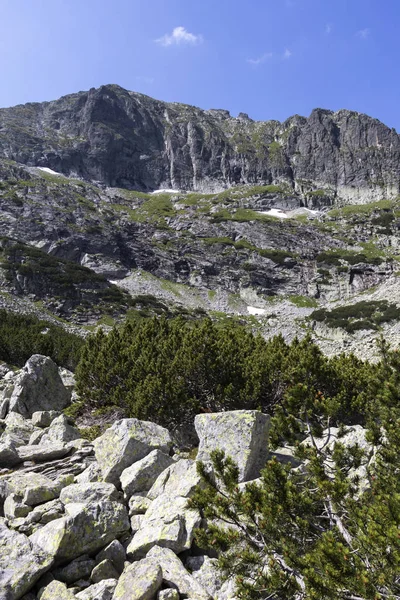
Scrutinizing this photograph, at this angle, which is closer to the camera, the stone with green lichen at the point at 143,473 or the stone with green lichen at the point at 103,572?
the stone with green lichen at the point at 103,572

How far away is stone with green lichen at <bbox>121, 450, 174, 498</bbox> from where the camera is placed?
777 cm

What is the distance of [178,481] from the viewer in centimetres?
728

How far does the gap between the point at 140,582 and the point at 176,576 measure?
575 millimetres

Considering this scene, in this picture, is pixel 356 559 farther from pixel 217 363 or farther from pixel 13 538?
pixel 217 363

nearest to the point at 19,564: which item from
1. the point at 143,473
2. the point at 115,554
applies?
the point at 115,554

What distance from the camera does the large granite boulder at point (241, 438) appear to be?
760cm

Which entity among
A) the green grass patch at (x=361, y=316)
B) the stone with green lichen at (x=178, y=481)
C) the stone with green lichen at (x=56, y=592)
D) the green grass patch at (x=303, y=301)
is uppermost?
the stone with green lichen at (x=178, y=481)

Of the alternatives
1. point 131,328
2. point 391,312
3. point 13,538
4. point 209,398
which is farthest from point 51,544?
point 391,312

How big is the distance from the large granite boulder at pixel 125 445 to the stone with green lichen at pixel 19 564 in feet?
8.39

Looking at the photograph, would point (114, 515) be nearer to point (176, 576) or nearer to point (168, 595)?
point (176, 576)

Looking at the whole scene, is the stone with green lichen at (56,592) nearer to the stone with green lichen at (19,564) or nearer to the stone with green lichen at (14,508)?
the stone with green lichen at (19,564)

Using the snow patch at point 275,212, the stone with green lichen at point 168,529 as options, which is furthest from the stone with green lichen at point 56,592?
the snow patch at point 275,212

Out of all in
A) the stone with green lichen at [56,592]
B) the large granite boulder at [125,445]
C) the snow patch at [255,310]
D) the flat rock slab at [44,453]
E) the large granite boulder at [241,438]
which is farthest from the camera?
the snow patch at [255,310]

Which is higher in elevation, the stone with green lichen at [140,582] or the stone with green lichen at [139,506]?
the stone with green lichen at [140,582]
